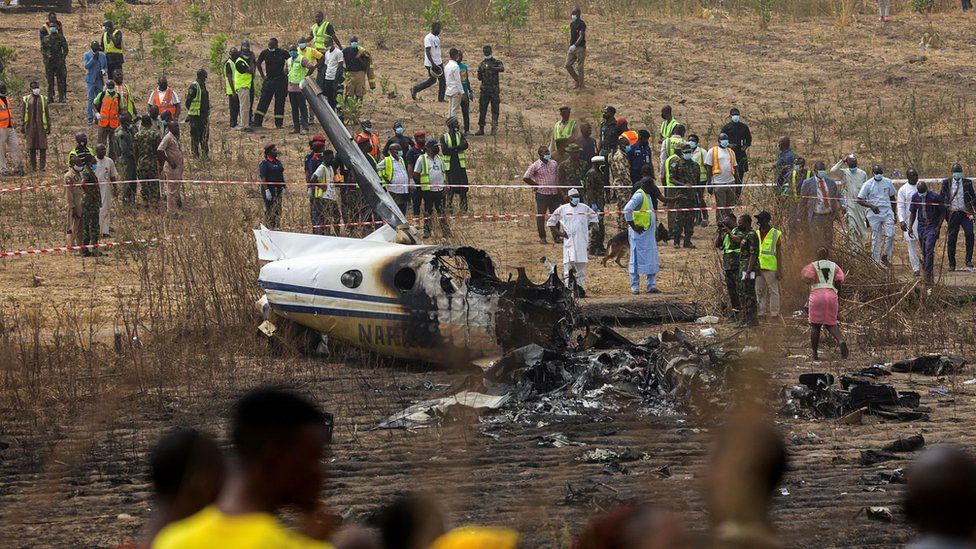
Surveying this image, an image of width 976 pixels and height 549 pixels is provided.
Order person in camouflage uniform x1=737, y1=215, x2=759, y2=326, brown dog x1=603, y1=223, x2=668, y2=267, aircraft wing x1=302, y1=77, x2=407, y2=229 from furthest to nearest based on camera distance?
1. brown dog x1=603, y1=223, x2=668, y2=267
2. person in camouflage uniform x1=737, y1=215, x2=759, y2=326
3. aircraft wing x1=302, y1=77, x2=407, y2=229

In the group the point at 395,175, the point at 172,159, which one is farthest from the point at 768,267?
the point at 172,159

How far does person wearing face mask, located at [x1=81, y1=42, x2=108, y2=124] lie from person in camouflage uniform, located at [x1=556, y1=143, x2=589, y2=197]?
11095mm

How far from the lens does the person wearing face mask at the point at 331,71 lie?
2714 cm

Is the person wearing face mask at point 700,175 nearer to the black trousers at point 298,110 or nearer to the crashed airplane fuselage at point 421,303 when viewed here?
the crashed airplane fuselage at point 421,303

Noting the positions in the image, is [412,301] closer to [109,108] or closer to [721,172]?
[721,172]

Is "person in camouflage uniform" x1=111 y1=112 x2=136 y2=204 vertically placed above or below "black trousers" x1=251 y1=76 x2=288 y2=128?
below

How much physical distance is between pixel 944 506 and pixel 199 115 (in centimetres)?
2288

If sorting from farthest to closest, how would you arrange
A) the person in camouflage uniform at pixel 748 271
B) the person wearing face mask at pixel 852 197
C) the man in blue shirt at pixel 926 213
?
the man in blue shirt at pixel 926 213 < the person wearing face mask at pixel 852 197 < the person in camouflage uniform at pixel 748 271

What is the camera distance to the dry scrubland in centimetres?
1065

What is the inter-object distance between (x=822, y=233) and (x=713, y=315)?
Answer: 1.84 meters

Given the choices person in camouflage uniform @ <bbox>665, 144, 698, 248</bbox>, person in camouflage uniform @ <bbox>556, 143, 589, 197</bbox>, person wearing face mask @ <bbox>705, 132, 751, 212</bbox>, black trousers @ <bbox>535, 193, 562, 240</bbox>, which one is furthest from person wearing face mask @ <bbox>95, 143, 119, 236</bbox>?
person wearing face mask @ <bbox>705, 132, 751, 212</bbox>

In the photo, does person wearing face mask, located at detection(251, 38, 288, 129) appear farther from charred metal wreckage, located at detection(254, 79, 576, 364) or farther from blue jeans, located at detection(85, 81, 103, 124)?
charred metal wreckage, located at detection(254, 79, 576, 364)

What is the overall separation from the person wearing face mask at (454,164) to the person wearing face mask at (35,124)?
7.43 m

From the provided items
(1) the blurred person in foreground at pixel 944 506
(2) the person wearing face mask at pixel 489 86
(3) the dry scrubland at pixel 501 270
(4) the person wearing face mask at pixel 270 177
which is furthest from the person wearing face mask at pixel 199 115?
(1) the blurred person in foreground at pixel 944 506
